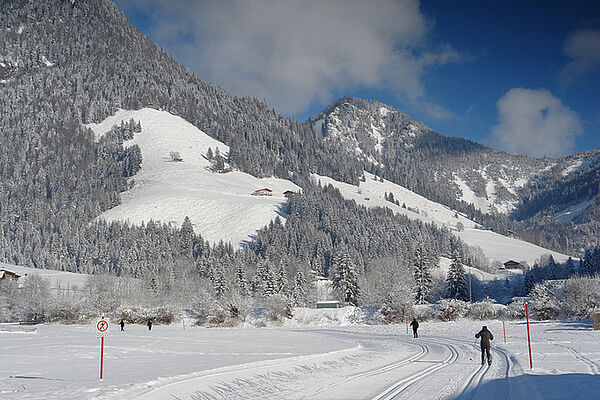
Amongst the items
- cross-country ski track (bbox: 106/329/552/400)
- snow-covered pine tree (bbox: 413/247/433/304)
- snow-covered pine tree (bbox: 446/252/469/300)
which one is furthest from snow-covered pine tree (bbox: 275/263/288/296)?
cross-country ski track (bbox: 106/329/552/400)

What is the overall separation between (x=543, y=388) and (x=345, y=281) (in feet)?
241

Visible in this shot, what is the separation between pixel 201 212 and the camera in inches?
6225

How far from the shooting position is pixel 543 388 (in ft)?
44.9

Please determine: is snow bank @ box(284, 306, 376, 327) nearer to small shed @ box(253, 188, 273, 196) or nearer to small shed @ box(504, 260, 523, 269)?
small shed @ box(253, 188, 273, 196)

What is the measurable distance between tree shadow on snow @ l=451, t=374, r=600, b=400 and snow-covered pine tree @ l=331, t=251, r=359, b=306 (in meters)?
70.7

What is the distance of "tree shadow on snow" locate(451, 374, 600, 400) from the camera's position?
12578mm

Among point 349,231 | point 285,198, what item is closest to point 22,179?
point 285,198

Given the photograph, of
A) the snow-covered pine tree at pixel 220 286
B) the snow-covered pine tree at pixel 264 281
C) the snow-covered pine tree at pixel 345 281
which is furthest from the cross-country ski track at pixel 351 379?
the snow-covered pine tree at pixel 220 286

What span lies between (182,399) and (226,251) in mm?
115942

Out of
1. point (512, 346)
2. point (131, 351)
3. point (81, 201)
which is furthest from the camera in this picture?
point (81, 201)

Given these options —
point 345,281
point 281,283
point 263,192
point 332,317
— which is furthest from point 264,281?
point 263,192

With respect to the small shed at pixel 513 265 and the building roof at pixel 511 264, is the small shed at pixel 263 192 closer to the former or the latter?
the building roof at pixel 511 264

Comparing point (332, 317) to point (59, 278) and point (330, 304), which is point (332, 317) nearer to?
point (330, 304)

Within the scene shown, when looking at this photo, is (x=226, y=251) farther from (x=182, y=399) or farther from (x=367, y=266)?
(x=182, y=399)
